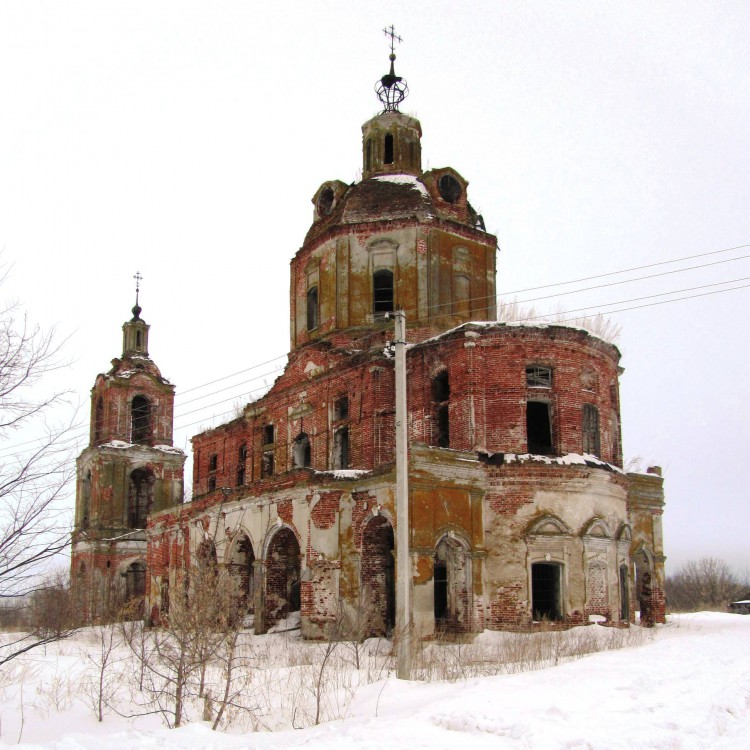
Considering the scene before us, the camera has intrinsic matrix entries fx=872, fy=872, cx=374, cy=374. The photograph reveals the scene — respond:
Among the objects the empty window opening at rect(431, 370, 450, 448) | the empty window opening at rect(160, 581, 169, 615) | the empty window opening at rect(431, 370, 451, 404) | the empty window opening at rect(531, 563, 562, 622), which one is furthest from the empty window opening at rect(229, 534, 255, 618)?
the empty window opening at rect(531, 563, 562, 622)

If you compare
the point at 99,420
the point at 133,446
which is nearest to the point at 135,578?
the point at 133,446

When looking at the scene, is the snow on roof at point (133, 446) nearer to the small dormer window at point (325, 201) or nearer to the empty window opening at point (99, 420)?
the empty window opening at point (99, 420)

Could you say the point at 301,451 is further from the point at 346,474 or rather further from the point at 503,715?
the point at 503,715

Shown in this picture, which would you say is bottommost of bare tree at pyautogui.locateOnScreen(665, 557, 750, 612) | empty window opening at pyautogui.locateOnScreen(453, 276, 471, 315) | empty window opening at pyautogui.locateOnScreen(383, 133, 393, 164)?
bare tree at pyautogui.locateOnScreen(665, 557, 750, 612)

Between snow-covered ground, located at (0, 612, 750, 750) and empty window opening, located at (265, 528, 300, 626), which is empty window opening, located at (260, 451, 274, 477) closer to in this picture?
empty window opening, located at (265, 528, 300, 626)

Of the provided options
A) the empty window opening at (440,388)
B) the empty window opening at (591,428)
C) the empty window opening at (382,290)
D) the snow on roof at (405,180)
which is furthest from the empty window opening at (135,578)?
the empty window opening at (591,428)

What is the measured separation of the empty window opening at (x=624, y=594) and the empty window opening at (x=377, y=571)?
21.3 ft

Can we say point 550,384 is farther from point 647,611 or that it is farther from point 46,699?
point 46,699

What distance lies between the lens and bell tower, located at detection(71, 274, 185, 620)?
1534 inches

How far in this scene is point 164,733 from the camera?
9.30m

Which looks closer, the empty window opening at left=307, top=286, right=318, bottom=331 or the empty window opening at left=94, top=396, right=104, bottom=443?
the empty window opening at left=307, top=286, right=318, bottom=331

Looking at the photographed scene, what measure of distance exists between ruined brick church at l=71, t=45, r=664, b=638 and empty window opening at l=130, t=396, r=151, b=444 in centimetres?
1000

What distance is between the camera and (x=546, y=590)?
22234mm

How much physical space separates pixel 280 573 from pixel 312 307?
369 inches
